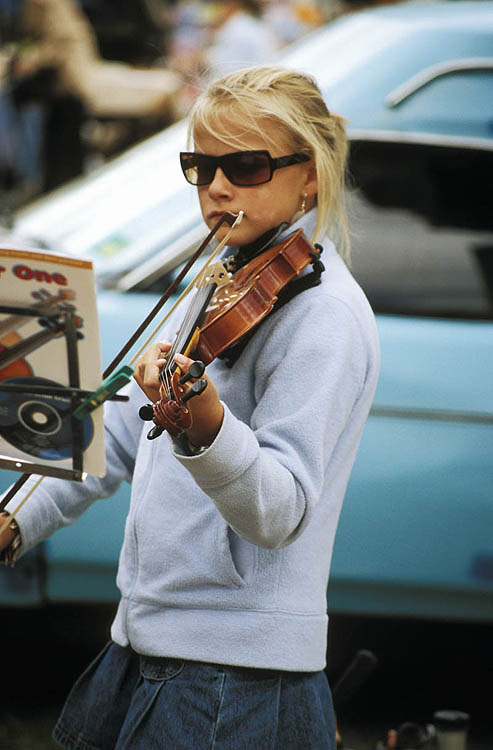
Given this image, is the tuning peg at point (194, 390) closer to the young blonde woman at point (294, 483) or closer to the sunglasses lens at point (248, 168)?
the young blonde woman at point (294, 483)

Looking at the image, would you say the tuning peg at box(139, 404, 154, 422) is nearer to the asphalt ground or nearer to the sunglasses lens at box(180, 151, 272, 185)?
the sunglasses lens at box(180, 151, 272, 185)

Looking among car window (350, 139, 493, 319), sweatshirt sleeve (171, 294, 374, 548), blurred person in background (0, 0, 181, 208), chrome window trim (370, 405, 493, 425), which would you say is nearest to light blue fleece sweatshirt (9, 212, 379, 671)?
sweatshirt sleeve (171, 294, 374, 548)

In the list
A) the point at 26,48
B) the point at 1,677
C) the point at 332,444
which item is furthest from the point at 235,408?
the point at 26,48

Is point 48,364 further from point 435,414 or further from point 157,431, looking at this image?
point 435,414

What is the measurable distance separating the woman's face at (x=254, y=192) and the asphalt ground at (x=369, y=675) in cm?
172

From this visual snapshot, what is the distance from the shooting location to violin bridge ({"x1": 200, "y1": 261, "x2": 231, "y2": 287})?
1.65 m

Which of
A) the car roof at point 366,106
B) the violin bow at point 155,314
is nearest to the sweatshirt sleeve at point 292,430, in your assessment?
the violin bow at point 155,314

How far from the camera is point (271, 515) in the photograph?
1.49m

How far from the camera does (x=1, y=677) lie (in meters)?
3.46

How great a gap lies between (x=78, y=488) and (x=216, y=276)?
19.9 inches

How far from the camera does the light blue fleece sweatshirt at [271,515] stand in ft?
5.08

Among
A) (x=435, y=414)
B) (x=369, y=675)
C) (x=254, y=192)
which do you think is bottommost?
(x=369, y=675)

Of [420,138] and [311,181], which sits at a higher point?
[311,181]

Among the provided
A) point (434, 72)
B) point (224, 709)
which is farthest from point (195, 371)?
point (434, 72)
